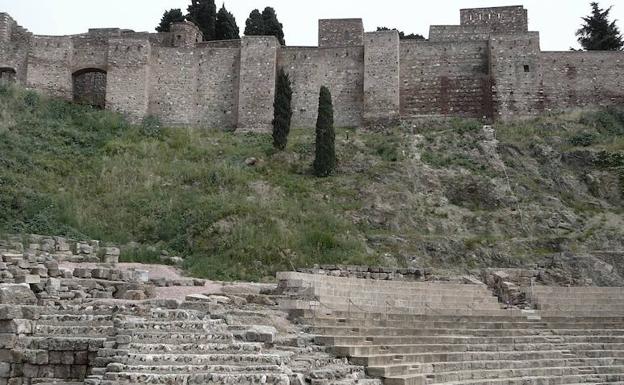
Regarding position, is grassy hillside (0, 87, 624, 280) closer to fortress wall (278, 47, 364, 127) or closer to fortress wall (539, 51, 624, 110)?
fortress wall (539, 51, 624, 110)

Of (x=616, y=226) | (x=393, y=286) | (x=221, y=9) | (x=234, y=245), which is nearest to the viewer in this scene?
(x=393, y=286)

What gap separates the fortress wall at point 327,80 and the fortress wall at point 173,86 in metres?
3.86

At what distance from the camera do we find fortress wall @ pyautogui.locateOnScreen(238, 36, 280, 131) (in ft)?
96.8

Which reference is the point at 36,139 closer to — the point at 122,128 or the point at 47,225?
the point at 122,128

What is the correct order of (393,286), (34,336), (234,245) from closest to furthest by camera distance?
(34,336), (393,286), (234,245)

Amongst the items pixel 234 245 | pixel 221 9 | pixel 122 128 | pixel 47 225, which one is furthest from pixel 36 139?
pixel 221 9

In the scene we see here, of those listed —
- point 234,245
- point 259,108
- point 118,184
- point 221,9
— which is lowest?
point 234,245

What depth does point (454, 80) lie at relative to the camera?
98.5 ft

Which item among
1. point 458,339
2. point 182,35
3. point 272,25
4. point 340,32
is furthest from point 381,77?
point 458,339

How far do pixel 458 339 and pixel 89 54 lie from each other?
2289 centimetres

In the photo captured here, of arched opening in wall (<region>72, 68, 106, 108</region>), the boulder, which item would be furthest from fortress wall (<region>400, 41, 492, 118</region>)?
the boulder

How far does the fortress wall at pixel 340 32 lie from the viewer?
3156 cm

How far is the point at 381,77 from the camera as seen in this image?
2961cm

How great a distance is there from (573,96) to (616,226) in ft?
27.7
